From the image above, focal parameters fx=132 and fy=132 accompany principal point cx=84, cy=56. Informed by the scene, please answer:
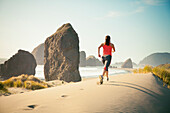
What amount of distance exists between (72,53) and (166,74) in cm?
1554

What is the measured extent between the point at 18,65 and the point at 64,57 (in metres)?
17.0

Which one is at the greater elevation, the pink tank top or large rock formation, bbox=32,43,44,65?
large rock formation, bbox=32,43,44,65

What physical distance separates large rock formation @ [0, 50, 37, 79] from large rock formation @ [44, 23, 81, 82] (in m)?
12.5

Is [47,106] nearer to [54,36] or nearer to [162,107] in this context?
[162,107]

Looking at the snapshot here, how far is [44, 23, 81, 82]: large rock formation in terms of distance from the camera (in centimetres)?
2171

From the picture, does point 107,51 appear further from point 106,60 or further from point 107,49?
point 106,60

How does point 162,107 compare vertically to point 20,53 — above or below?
below

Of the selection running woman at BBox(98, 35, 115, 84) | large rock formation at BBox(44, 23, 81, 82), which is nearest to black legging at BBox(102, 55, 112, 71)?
running woman at BBox(98, 35, 115, 84)

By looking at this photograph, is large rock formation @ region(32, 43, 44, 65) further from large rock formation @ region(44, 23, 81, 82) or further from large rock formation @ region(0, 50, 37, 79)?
large rock formation @ region(44, 23, 81, 82)

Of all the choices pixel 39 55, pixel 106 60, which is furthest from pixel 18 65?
pixel 39 55

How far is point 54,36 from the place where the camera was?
24.5m

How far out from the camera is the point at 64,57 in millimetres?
22172

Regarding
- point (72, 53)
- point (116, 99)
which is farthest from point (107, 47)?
point (72, 53)

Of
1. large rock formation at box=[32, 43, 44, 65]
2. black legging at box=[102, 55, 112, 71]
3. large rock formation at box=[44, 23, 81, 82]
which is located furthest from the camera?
large rock formation at box=[32, 43, 44, 65]
